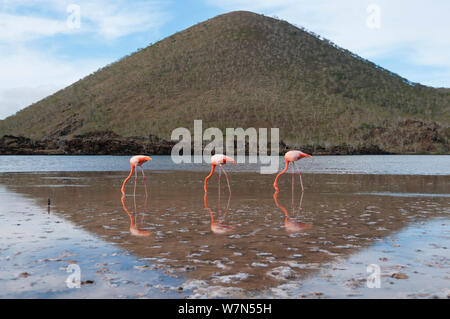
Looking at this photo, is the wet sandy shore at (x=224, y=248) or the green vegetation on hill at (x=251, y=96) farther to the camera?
the green vegetation on hill at (x=251, y=96)

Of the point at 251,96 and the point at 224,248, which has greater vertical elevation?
the point at 251,96

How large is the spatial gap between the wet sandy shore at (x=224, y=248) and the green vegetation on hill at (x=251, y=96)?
55.7m

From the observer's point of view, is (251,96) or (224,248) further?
(251,96)

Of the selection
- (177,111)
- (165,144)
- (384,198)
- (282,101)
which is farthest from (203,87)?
(384,198)

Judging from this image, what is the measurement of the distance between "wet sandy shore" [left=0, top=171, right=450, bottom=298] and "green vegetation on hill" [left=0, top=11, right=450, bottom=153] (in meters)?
55.7

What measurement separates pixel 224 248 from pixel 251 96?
245ft

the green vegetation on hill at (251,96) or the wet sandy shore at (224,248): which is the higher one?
the green vegetation on hill at (251,96)

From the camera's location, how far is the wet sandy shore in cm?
A: 465

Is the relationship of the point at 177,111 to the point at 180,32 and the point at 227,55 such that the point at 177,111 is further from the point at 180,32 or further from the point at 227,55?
the point at 180,32

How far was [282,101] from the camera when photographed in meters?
78.4

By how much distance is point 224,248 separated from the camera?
645cm

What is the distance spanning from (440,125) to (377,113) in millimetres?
10639

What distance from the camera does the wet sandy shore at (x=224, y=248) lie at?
15.3ft
